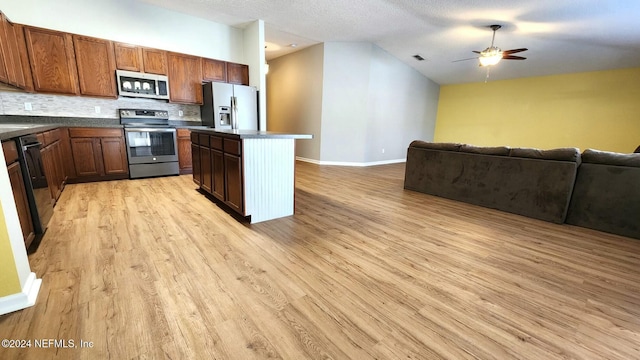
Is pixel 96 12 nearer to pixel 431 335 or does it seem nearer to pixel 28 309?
pixel 28 309

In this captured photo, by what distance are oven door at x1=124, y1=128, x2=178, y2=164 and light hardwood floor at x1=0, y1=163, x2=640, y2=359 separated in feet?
5.07

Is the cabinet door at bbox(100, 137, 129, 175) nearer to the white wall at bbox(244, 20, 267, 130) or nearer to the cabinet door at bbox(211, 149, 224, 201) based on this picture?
the cabinet door at bbox(211, 149, 224, 201)

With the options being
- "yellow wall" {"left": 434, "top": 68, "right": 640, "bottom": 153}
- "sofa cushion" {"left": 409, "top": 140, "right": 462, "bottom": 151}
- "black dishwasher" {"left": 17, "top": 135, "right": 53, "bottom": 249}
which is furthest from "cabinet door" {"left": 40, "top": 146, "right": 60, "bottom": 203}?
"yellow wall" {"left": 434, "top": 68, "right": 640, "bottom": 153}

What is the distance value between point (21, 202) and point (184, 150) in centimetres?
302

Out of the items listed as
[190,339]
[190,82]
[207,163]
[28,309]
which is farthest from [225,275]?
[190,82]

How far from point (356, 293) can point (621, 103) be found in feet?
28.1

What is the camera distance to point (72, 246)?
6.96 feet

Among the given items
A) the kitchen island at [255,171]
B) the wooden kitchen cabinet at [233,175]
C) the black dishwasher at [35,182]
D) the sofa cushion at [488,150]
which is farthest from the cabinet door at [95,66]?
the sofa cushion at [488,150]

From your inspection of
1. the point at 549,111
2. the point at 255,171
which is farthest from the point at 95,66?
the point at 549,111

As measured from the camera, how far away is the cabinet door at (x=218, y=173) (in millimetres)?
3034

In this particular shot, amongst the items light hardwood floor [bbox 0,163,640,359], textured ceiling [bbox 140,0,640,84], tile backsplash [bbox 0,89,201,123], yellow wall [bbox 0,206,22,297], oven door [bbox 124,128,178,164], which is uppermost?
textured ceiling [bbox 140,0,640,84]

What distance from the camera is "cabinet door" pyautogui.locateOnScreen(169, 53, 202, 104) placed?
482 centimetres

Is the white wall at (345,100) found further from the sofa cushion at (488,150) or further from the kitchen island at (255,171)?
the kitchen island at (255,171)

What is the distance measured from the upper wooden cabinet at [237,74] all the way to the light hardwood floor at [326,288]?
11.4 feet
